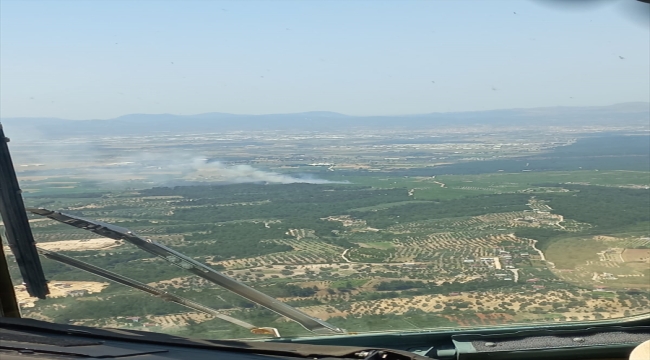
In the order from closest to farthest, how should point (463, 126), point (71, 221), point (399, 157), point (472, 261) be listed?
point (71, 221) → point (472, 261) → point (399, 157) → point (463, 126)

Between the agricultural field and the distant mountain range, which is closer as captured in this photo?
the agricultural field

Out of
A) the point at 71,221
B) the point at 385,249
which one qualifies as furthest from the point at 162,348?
the point at 385,249

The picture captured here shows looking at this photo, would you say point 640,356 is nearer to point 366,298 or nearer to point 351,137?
point 366,298

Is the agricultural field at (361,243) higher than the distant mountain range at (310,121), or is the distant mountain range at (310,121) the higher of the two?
the distant mountain range at (310,121)

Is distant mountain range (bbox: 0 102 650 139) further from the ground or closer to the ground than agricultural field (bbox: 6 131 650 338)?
further from the ground

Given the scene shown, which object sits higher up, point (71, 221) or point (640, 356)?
point (71, 221)
